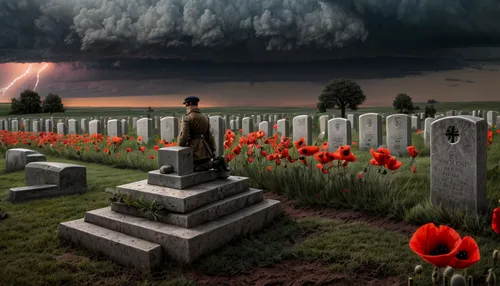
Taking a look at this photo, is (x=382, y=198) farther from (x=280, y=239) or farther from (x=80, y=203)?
(x=80, y=203)

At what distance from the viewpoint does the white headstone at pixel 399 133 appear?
41.8 ft

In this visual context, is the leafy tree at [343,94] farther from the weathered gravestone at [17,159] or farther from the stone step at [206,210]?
the stone step at [206,210]

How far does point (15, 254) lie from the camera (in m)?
5.46

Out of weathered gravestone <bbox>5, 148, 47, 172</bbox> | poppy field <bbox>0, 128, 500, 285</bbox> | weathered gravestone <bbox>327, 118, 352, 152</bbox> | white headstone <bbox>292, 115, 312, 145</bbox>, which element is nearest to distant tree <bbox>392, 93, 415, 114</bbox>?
white headstone <bbox>292, 115, 312, 145</bbox>

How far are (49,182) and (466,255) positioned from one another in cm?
833

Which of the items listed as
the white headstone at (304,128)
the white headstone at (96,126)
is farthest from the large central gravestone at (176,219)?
the white headstone at (96,126)

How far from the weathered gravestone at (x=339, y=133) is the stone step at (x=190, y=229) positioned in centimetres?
705

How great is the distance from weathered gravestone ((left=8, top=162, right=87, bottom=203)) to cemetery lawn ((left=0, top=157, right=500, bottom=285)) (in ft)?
5.50

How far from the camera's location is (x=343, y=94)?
117 ft

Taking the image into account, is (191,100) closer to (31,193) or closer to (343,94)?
(31,193)

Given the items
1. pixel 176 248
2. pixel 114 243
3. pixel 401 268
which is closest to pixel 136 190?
pixel 114 243

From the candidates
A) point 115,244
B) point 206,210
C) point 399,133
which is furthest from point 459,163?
point 399,133

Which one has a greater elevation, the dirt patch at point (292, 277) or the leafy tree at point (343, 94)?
the leafy tree at point (343, 94)

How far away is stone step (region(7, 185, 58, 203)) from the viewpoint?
8.16 meters
